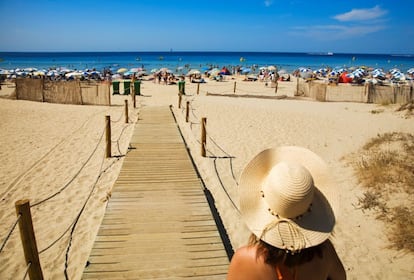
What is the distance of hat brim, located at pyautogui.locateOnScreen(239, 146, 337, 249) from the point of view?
1455 millimetres

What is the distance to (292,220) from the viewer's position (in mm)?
1465

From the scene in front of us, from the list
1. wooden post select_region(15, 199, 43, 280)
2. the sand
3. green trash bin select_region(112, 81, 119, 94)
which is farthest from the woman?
green trash bin select_region(112, 81, 119, 94)

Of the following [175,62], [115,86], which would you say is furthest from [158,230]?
[175,62]

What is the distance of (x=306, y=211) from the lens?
4.88ft

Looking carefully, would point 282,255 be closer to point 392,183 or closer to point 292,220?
point 292,220

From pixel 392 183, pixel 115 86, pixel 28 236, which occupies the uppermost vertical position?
pixel 115 86

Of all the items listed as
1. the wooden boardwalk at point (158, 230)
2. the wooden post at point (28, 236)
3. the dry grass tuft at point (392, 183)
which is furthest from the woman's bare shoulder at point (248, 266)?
the dry grass tuft at point (392, 183)

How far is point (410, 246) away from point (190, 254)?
3492mm

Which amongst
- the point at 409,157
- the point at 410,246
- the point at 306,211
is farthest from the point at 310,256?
the point at 409,157

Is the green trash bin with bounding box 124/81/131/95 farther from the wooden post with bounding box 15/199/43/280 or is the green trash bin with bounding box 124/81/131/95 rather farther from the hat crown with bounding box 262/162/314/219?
the hat crown with bounding box 262/162/314/219

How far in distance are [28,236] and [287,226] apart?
2.68 m

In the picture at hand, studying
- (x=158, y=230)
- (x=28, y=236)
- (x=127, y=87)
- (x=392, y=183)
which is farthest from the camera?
(x=127, y=87)

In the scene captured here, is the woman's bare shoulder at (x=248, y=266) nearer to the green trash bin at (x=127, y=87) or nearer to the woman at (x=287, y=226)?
the woman at (x=287, y=226)

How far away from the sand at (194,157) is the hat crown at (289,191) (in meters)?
0.37
